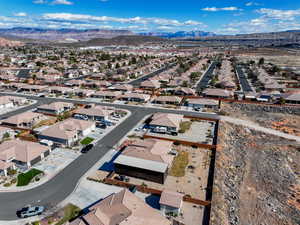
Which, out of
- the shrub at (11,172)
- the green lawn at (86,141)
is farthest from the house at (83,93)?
the shrub at (11,172)

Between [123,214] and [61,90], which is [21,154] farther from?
[61,90]

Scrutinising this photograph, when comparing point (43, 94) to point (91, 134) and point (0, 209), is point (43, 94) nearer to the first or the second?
point (91, 134)

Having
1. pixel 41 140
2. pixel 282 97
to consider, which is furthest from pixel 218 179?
pixel 282 97

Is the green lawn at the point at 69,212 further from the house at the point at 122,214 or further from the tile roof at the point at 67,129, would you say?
the tile roof at the point at 67,129

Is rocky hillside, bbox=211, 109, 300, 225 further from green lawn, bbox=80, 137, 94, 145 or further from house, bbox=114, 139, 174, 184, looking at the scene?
green lawn, bbox=80, 137, 94, 145

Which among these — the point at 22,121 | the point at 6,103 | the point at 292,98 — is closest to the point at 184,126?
the point at 22,121

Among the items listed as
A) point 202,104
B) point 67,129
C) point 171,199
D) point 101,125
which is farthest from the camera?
point 202,104

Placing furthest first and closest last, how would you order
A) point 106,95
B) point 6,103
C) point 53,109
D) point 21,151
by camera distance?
1. point 106,95
2. point 6,103
3. point 53,109
4. point 21,151
